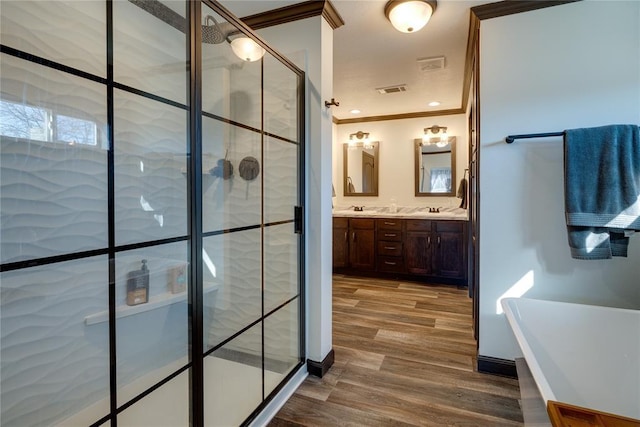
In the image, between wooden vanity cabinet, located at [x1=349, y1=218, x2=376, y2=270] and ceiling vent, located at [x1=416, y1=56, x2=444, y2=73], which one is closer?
ceiling vent, located at [x1=416, y1=56, x2=444, y2=73]

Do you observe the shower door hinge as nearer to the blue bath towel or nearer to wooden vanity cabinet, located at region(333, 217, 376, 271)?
the blue bath towel

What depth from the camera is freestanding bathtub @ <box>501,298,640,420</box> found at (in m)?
1.57

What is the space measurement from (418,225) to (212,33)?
3.45 meters

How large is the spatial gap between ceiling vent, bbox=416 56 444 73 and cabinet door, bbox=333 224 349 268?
230cm

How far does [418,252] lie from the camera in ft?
14.0

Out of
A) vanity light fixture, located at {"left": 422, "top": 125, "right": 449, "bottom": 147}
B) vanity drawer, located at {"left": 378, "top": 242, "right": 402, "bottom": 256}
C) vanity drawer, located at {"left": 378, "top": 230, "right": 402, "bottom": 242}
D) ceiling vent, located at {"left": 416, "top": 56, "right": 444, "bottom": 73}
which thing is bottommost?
vanity drawer, located at {"left": 378, "top": 242, "right": 402, "bottom": 256}

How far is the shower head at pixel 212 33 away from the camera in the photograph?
1360mm

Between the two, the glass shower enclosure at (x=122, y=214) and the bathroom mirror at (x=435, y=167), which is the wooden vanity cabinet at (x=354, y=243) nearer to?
the bathroom mirror at (x=435, y=167)

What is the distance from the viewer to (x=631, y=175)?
5.83 feet

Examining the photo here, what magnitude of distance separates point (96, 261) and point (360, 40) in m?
2.39

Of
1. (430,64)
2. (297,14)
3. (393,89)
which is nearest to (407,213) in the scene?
(393,89)

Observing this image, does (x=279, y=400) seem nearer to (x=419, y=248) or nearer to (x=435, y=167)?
(x=419, y=248)

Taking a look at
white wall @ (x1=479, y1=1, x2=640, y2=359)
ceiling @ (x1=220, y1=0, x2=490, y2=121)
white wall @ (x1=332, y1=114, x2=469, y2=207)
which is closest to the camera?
white wall @ (x1=479, y1=1, x2=640, y2=359)

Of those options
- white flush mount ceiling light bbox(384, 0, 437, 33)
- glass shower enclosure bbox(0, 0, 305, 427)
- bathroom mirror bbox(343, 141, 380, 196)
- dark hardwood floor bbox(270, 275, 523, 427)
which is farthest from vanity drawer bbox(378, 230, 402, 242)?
glass shower enclosure bbox(0, 0, 305, 427)
